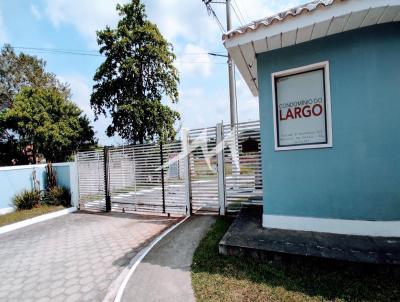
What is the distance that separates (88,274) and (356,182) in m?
5.38

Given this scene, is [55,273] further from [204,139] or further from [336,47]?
[336,47]

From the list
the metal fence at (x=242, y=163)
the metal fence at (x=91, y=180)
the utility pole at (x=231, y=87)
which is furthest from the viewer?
the utility pole at (x=231, y=87)

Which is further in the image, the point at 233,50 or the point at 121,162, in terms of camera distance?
the point at 121,162

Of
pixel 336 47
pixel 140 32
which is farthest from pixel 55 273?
pixel 140 32

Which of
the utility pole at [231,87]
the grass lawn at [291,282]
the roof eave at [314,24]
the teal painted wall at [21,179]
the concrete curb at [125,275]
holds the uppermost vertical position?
the utility pole at [231,87]

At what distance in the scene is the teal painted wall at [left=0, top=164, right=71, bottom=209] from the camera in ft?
39.3

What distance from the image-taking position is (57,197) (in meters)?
12.4

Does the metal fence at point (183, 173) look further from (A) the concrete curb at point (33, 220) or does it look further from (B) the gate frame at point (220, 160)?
(A) the concrete curb at point (33, 220)

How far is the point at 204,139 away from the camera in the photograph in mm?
8203

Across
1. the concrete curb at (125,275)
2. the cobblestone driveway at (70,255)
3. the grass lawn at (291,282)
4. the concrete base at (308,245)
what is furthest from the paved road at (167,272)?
the concrete base at (308,245)

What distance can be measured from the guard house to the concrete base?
300 mm

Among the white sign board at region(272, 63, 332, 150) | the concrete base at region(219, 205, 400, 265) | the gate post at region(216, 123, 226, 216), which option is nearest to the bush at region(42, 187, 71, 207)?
the gate post at region(216, 123, 226, 216)

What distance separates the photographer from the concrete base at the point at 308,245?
383 centimetres

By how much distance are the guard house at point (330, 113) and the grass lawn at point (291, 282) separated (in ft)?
4.00
